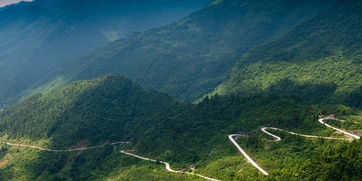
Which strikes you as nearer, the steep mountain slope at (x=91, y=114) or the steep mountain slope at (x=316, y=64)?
the steep mountain slope at (x=91, y=114)

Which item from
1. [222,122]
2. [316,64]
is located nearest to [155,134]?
[222,122]

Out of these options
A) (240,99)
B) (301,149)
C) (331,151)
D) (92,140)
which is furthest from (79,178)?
(331,151)

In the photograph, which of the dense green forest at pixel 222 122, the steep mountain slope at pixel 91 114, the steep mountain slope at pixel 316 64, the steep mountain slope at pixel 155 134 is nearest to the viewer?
the steep mountain slope at pixel 155 134

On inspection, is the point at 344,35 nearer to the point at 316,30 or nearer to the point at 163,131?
the point at 316,30

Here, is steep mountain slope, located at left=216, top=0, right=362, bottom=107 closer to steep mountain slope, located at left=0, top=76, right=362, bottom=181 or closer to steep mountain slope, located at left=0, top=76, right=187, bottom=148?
steep mountain slope, located at left=0, top=76, right=362, bottom=181

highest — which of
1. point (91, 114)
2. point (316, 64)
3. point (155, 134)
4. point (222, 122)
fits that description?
point (91, 114)

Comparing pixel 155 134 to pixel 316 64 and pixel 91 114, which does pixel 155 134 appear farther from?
pixel 316 64

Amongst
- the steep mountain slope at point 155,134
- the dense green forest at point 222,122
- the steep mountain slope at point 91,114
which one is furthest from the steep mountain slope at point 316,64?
the steep mountain slope at point 91,114

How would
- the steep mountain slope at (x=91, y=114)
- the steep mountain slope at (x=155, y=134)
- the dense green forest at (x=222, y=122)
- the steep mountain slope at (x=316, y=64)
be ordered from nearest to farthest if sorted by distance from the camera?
the steep mountain slope at (x=155, y=134) < the dense green forest at (x=222, y=122) < the steep mountain slope at (x=91, y=114) < the steep mountain slope at (x=316, y=64)

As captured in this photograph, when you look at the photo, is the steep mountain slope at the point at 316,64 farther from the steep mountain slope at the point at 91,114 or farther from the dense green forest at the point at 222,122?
the steep mountain slope at the point at 91,114
